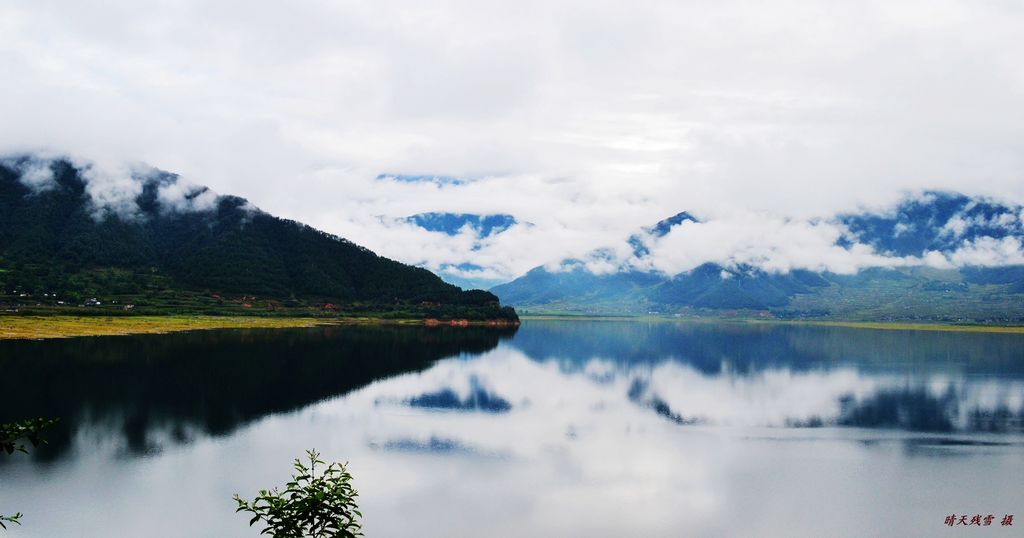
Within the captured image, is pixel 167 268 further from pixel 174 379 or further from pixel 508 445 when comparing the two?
pixel 508 445

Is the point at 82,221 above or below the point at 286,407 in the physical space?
above

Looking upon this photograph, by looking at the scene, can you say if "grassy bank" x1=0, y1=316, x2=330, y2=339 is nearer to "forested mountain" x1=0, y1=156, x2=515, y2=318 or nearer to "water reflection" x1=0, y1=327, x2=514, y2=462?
"water reflection" x1=0, y1=327, x2=514, y2=462

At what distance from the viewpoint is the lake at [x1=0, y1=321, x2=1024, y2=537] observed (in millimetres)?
26406

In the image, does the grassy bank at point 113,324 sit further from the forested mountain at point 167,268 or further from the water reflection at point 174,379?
the forested mountain at point 167,268

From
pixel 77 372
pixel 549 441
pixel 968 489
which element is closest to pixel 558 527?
pixel 549 441

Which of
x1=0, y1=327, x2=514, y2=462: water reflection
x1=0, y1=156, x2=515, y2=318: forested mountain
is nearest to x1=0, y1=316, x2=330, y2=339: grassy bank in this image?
x1=0, y1=327, x2=514, y2=462: water reflection

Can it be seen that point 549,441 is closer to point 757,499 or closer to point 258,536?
point 757,499

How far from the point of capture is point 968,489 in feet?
101

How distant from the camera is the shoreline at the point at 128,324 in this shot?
91.4 meters

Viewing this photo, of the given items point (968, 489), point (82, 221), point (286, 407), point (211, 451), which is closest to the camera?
point (968, 489)

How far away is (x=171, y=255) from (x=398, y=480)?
7061 inches

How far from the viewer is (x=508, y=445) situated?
3950 centimetres

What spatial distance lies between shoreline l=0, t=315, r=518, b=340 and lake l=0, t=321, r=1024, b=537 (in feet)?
41.8

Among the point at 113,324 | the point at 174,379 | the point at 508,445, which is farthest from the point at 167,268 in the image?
the point at 508,445
